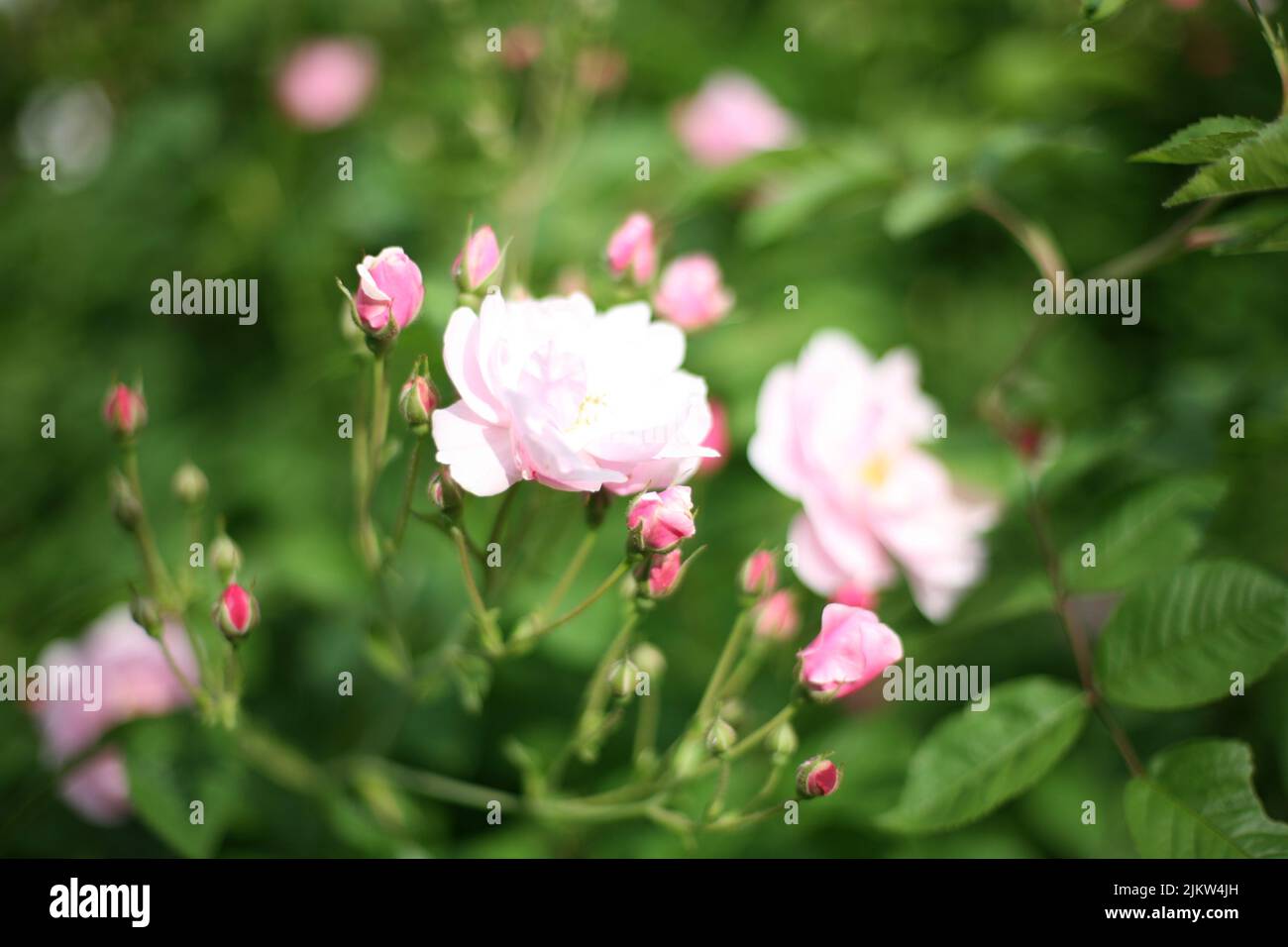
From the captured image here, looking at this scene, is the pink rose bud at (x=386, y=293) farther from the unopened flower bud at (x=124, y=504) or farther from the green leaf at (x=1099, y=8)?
the green leaf at (x=1099, y=8)

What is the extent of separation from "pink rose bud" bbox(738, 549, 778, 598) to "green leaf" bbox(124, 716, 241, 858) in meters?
0.69

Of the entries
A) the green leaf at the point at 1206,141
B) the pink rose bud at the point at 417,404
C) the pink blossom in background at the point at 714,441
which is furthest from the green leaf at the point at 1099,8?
the pink rose bud at the point at 417,404

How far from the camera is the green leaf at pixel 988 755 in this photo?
1.15 meters

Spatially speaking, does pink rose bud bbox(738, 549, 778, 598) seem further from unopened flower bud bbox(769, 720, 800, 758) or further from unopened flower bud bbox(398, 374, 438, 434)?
unopened flower bud bbox(398, 374, 438, 434)

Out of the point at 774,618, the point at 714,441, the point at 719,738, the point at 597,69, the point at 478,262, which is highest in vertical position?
the point at 597,69

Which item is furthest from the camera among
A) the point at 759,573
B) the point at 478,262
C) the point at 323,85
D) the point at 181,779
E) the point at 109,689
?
the point at 323,85

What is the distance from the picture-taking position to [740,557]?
171cm

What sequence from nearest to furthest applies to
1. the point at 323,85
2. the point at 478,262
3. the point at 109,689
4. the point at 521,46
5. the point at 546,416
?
the point at 546,416 < the point at 478,262 < the point at 109,689 < the point at 521,46 < the point at 323,85

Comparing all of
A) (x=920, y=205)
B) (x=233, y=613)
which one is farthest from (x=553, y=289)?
(x=233, y=613)

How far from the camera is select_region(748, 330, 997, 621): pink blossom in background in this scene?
134cm

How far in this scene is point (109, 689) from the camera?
1620 mm

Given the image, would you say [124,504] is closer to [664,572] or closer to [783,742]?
[664,572]

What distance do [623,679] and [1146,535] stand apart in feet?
2.37

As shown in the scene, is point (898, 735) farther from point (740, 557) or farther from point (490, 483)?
point (490, 483)
